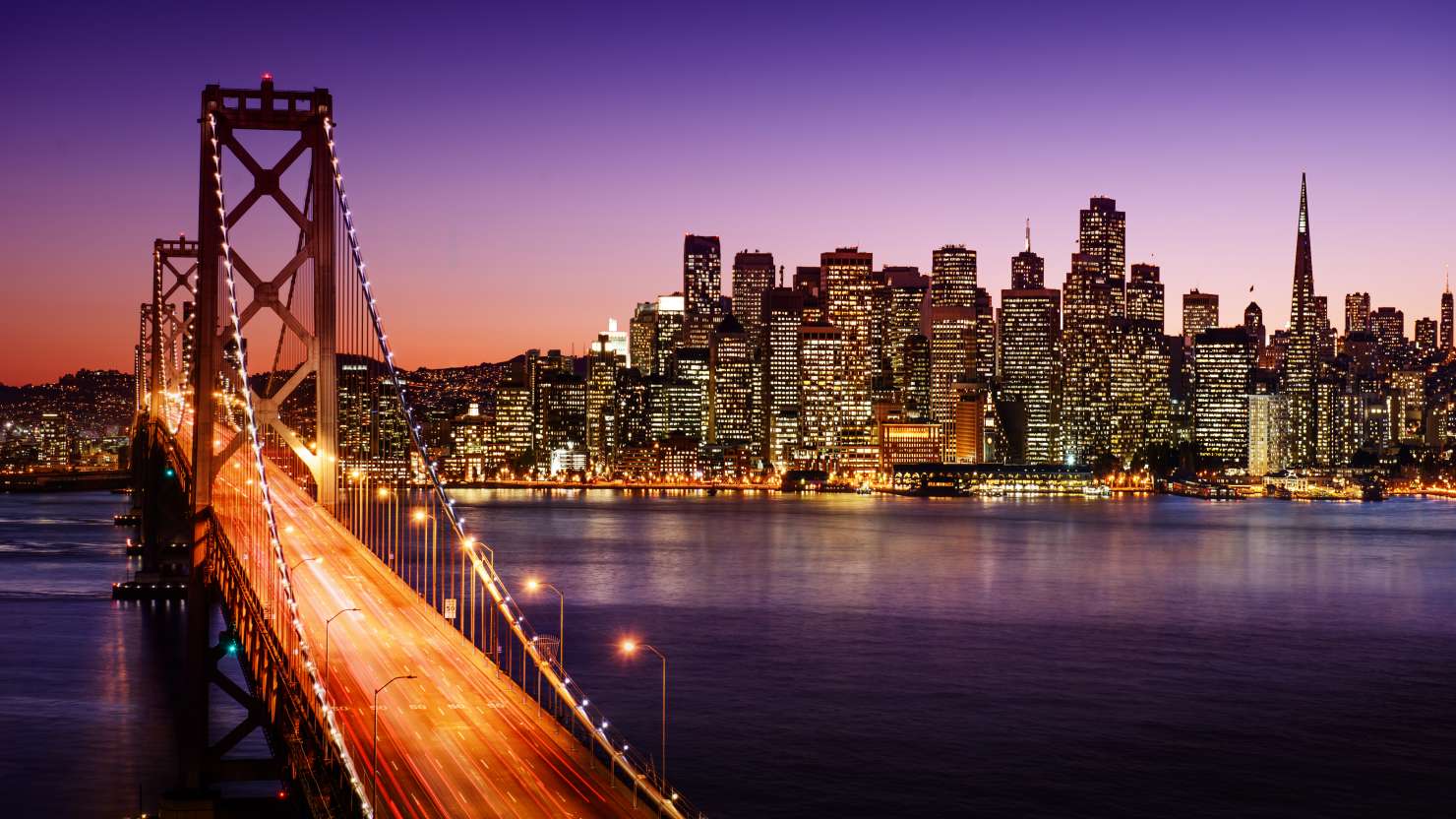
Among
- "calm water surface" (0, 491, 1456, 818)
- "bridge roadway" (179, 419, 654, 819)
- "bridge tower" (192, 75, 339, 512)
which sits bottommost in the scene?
"calm water surface" (0, 491, 1456, 818)

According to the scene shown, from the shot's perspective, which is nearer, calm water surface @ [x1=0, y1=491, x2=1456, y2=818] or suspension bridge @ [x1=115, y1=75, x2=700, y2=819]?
suspension bridge @ [x1=115, y1=75, x2=700, y2=819]

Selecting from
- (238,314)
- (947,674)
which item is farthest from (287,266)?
(947,674)

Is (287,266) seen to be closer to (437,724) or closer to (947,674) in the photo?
(437,724)

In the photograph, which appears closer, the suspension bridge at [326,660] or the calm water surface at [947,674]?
the suspension bridge at [326,660]

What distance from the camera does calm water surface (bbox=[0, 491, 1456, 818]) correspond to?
35.3 meters

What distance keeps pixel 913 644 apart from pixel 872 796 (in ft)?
78.8

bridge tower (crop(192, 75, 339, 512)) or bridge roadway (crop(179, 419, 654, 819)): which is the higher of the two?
bridge tower (crop(192, 75, 339, 512))

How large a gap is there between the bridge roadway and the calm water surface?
544 cm

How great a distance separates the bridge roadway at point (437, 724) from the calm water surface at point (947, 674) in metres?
5.44

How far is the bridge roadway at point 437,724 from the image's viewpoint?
22312mm

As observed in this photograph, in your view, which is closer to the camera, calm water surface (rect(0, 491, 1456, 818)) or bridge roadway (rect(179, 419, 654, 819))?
bridge roadway (rect(179, 419, 654, 819))

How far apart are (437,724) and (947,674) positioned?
88.0ft

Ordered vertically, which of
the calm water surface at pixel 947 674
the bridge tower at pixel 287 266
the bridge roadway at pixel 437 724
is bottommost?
the calm water surface at pixel 947 674

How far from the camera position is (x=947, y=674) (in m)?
50.4
